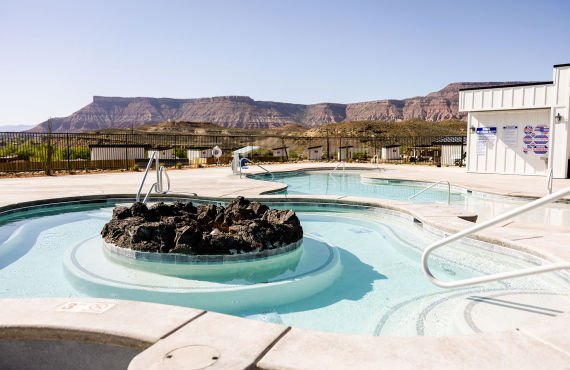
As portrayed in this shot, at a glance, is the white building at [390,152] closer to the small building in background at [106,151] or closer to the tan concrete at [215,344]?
the small building in background at [106,151]

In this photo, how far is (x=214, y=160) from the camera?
2406cm

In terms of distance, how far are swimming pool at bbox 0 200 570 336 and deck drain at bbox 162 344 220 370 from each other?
1513 millimetres

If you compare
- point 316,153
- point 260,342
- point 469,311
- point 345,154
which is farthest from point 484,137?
point 345,154

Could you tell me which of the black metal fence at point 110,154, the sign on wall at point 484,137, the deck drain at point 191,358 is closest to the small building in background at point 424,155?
the black metal fence at point 110,154

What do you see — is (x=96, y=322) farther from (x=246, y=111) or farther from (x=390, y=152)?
(x=246, y=111)

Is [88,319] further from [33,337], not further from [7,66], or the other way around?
[7,66]

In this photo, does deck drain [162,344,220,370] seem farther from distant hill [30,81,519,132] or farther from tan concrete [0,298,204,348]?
distant hill [30,81,519,132]

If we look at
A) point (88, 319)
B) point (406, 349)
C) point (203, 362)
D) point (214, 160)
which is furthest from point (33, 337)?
point (214, 160)

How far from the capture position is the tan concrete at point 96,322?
1.85 m

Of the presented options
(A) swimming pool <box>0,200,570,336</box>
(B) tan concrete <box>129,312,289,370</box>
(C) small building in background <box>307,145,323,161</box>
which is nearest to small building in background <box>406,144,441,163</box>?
(C) small building in background <box>307,145,323,161</box>

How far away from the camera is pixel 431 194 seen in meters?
10.7

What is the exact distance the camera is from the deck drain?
5.11 feet

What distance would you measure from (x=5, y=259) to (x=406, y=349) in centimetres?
476

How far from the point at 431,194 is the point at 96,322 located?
394 inches
